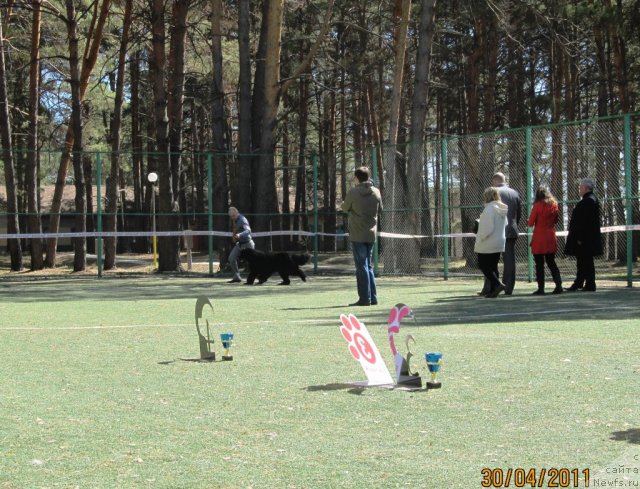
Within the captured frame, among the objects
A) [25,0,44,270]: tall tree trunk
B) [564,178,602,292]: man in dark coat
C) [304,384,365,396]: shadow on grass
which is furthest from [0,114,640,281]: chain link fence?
[304,384,365,396]: shadow on grass

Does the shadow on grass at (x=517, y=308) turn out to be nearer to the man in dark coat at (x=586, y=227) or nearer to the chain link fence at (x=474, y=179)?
the man in dark coat at (x=586, y=227)

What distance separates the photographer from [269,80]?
2880 centimetres

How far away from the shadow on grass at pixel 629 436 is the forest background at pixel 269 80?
20231mm

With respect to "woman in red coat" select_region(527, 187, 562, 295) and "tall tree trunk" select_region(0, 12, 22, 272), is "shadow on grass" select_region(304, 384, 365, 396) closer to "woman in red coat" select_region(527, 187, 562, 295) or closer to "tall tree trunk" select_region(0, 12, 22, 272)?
"woman in red coat" select_region(527, 187, 562, 295)

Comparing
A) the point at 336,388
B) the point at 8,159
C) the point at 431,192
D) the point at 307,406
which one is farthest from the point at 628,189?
the point at 8,159

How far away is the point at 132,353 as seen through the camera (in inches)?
399

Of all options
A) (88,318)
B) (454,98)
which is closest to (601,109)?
(454,98)

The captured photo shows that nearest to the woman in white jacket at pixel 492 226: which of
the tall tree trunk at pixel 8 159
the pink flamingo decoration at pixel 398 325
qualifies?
the pink flamingo decoration at pixel 398 325

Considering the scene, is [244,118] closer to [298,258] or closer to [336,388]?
[298,258]

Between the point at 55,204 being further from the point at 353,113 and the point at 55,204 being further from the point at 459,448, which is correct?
the point at 459,448

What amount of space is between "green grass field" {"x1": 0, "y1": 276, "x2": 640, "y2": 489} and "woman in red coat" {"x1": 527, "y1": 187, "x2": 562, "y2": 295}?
3.54m
